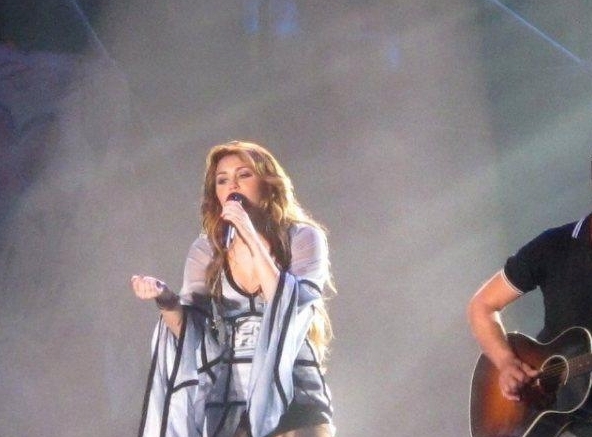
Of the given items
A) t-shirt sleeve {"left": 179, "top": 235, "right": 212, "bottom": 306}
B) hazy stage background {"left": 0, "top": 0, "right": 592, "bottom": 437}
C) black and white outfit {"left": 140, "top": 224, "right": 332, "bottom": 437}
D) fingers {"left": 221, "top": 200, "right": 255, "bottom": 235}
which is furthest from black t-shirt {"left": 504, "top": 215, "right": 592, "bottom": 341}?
hazy stage background {"left": 0, "top": 0, "right": 592, "bottom": 437}

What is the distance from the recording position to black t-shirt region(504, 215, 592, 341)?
2.39 meters

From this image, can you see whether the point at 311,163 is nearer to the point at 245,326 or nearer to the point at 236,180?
the point at 236,180

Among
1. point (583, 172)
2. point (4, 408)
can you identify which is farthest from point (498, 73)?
point (4, 408)

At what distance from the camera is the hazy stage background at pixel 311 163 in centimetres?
403

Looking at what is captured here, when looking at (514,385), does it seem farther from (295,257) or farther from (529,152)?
(529,152)

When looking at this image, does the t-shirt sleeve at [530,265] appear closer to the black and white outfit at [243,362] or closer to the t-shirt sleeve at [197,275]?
the black and white outfit at [243,362]

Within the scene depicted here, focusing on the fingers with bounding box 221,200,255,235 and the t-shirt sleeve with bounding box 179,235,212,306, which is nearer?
the fingers with bounding box 221,200,255,235

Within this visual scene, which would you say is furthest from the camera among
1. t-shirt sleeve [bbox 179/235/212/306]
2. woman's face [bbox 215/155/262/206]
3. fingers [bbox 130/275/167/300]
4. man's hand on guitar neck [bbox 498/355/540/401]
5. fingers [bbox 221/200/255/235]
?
woman's face [bbox 215/155/262/206]

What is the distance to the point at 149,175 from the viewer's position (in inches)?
159

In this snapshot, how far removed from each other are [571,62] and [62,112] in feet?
7.65

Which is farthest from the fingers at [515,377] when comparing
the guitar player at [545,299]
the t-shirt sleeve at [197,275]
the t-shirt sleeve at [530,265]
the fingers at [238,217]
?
the t-shirt sleeve at [197,275]

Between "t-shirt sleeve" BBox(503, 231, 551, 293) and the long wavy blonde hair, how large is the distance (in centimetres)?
60

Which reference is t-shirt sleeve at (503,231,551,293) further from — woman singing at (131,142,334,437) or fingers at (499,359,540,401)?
woman singing at (131,142,334,437)

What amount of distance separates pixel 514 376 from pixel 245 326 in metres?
0.80
